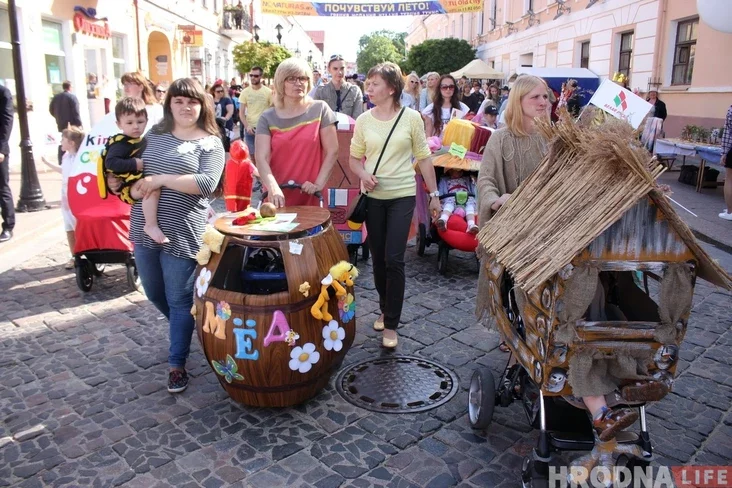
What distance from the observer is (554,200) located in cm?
260

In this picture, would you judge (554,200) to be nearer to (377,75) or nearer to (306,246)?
(306,246)

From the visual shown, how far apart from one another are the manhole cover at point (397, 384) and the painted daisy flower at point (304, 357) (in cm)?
48

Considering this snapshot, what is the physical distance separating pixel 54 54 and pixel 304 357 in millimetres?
13543

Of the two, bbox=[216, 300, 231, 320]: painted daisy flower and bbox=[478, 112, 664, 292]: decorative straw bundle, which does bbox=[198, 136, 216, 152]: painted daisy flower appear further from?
bbox=[478, 112, 664, 292]: decorative straw bundle

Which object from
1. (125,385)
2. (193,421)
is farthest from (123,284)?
(193,421)

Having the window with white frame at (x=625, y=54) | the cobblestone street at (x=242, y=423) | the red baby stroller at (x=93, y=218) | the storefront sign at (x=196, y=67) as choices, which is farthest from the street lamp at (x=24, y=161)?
the storefront sign at (x=196, y=67)

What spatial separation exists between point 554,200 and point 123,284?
4.29 m

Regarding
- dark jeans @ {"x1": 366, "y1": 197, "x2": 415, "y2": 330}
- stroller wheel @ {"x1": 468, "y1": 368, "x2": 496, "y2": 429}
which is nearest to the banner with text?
dark jeans @ {"x1": 366, "y1": 197, "x2": 415, "y2": 330}

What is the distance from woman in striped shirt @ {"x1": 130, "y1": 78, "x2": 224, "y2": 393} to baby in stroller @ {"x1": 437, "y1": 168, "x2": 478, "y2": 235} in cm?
265

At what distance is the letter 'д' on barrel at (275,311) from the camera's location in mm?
3045

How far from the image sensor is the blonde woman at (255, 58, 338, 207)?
3.96 metres

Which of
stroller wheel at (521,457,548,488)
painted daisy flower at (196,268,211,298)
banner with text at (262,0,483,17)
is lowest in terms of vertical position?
stroller wheel at (521,457,548,488)

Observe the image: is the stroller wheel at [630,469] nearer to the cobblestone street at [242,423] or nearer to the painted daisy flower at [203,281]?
the cobblestone street at [242,423]

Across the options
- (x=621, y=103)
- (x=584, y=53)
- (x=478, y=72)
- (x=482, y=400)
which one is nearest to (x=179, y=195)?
(x=482, y=400)
